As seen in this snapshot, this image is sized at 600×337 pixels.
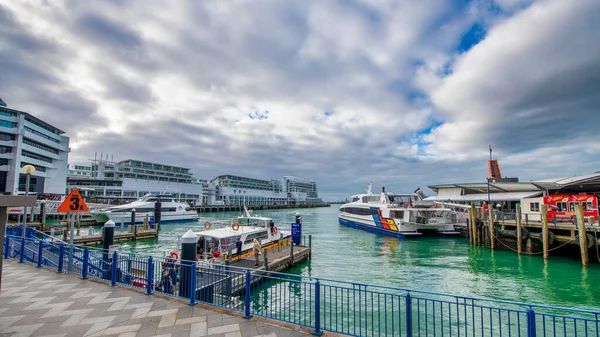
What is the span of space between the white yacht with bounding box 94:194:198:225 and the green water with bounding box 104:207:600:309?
18689 mm

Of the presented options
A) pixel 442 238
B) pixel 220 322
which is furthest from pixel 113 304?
pixel 442 238

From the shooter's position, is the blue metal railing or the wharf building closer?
the blue metal railing

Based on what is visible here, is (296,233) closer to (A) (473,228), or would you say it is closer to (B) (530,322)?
(A) (473,228)

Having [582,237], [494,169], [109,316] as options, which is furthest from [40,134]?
[494,169]

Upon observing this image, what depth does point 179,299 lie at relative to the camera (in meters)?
7.94

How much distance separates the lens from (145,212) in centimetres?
4644

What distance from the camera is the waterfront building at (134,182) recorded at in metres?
76.9

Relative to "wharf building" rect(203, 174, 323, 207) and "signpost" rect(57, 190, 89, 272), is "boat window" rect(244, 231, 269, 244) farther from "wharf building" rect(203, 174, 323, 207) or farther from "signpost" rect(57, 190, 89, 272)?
"wharf building" rect(203, 174, 323, 207)

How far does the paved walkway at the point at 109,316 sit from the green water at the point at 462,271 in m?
10.5

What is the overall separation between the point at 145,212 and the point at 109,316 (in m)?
44.7

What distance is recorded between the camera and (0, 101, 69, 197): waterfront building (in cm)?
4847

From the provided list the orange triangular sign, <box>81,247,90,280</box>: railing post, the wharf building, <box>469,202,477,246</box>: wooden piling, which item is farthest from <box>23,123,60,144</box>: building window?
<box>469,202,477,246</box>: wooden piling

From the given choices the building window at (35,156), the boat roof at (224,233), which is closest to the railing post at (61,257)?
the boat roof at (224,233)

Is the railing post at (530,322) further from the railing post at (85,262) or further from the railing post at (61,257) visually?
the railing post at (61,257)
